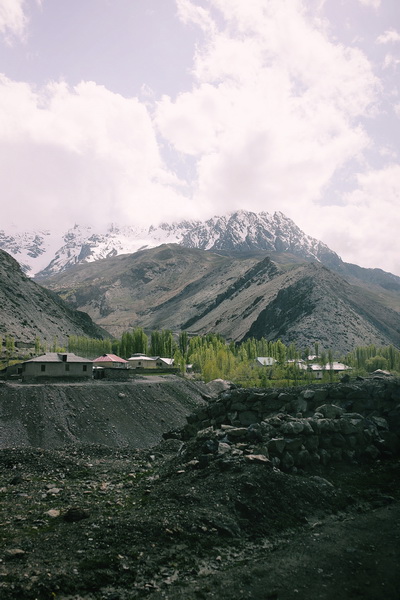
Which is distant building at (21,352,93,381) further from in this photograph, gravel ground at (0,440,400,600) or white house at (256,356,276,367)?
white house at (256,356,276,367)

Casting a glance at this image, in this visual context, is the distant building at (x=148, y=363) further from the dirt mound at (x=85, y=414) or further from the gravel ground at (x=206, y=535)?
the gravel ground at (x=206, y=535)

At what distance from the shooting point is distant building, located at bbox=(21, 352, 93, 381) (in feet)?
202

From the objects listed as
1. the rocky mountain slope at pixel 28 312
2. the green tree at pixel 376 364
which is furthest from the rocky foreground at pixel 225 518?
the rocky mountain slope at pixel 28 312

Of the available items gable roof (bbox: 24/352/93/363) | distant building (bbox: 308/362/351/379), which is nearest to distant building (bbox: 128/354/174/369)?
distant building (bbox: 308/362/351/379)

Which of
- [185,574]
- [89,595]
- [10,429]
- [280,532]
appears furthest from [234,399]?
[10,429]

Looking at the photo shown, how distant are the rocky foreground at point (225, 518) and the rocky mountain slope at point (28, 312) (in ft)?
394

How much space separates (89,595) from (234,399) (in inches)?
838

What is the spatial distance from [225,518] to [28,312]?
159m

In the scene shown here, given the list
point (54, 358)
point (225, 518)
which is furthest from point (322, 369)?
point (225, 518)

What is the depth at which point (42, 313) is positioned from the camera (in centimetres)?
17275

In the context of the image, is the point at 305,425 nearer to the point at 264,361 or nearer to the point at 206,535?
the point at 206,535

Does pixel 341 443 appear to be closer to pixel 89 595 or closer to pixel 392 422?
pixel 392 422

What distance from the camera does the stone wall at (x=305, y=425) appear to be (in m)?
24.7

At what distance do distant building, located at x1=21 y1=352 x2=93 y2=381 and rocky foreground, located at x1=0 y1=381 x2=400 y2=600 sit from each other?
3106 cm
